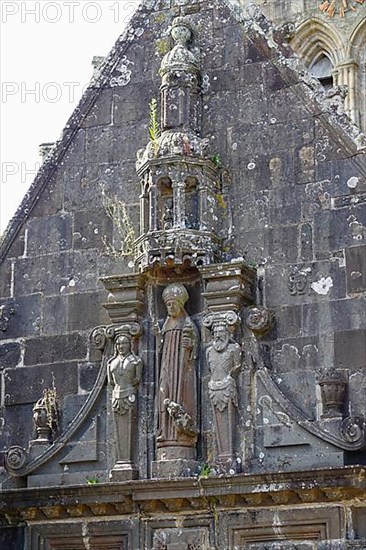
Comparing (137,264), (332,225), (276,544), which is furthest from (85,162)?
(276,544)

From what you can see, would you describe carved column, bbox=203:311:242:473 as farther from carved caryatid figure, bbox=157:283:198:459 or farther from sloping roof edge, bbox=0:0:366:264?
sloping roof edge, bbox=0:0:366:264

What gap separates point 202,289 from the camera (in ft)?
51.2

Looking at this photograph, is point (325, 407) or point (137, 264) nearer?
point (325, 407)

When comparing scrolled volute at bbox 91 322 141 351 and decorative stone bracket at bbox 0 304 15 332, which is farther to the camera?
decorative stone bracket at bbox 0 304 15 332

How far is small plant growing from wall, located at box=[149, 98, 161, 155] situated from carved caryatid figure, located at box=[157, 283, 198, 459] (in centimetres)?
153

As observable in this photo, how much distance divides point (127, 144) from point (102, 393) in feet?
8.81

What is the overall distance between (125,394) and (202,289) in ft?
4.15

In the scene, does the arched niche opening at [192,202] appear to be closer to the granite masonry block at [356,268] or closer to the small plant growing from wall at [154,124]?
the small plant growing from wall at [154,124]

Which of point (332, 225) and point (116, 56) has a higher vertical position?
point (116, 56)

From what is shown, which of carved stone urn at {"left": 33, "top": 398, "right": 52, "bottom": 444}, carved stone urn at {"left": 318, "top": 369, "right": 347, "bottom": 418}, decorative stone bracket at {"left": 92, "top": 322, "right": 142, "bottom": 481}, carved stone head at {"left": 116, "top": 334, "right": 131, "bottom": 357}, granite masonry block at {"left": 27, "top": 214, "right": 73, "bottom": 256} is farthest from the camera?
granite masonry block at {"left": 27, "top": 214, "right": 73, "bottom": 256}

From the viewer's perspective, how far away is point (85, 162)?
16.9 metres

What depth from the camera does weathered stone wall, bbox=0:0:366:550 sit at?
14773mm

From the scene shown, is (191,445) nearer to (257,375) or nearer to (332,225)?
(257,375)

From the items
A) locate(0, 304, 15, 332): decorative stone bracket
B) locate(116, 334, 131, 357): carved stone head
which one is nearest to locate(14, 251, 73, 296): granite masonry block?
locate(0, 304, 15, 332): decorative stone bracket
